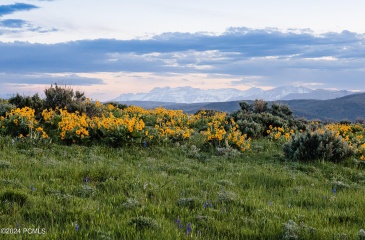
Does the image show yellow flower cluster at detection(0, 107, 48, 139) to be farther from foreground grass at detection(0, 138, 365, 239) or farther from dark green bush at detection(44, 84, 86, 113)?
dark green bush at detection(44, 84, 86, 113)

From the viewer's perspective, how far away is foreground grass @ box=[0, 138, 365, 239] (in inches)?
213

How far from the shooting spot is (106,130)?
1259 cm

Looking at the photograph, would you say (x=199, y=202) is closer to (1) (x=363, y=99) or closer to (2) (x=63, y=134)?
(2) (x=63, y=134)

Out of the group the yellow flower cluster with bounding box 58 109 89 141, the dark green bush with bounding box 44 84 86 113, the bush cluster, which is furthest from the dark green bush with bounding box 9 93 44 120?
the bush cluster

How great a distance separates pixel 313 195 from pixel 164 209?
3353 mm

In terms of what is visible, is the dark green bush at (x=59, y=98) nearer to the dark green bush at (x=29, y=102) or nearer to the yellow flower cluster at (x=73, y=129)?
the dark green bush at (x=29, y=102)

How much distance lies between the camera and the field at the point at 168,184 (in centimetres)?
547

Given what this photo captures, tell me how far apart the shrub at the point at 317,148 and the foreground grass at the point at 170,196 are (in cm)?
71

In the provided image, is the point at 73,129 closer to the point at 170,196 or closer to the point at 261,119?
the point at 170,196

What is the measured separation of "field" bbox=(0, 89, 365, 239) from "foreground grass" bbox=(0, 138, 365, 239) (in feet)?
0.07

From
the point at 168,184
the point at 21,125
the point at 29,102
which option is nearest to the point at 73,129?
the point at 21,125

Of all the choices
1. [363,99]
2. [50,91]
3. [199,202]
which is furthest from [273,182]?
[363,99]

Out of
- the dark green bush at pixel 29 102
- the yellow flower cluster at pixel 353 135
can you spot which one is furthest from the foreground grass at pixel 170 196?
the dark green bush at pixel 29 102

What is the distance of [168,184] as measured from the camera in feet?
26.1
